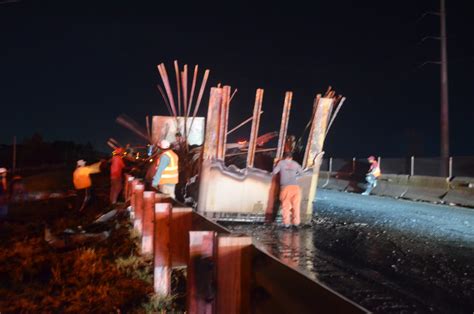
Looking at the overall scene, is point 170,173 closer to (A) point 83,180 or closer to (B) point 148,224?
(B) point 148,224

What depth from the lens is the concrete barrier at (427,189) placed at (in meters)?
19.0

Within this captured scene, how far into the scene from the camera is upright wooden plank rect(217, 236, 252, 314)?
3.57 m

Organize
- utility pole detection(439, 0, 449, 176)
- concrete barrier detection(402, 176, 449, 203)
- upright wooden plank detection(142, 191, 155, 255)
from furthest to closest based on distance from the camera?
1. utility pole detection(439, 0, 449, 176)
2. concrete barrier detection(402, 176, 449, 203)
3. upright wooden plank detection(142, 191, 155, 255)

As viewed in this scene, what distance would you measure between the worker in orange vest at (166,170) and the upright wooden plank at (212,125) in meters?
0.70

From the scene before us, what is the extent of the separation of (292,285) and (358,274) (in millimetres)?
4686

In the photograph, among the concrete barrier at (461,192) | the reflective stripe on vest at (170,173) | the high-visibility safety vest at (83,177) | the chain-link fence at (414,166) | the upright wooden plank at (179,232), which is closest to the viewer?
the upright wooden plank at (179,232)

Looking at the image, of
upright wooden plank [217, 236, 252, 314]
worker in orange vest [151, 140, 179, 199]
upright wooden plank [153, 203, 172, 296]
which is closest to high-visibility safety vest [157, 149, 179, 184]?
worker in orange vest [151, 140, 179, 199]

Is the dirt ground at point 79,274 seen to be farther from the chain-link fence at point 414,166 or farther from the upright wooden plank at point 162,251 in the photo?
the chain-link fence at point 414,166

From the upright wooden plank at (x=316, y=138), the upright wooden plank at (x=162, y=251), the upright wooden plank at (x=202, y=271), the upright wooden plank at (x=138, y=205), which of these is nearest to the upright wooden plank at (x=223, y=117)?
the upright wooden plank at (x=316, y=138)

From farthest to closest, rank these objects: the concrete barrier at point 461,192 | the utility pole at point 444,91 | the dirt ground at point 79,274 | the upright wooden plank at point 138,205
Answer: the utility pole at point 444,91 < the concrete barrier at point 461,192 < the upright wooden plank at point 138,205 < the dirt ground at point 79,274

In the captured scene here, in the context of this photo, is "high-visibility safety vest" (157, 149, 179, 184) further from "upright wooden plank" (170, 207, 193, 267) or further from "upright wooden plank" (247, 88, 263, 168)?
"upright wooden plank" (170, 207, 193, 267)

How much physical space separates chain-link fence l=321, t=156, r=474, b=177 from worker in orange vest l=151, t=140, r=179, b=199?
52.8 ft

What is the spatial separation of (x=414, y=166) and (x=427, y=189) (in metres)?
6.66

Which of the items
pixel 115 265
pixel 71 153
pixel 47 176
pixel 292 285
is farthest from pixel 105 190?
pixel 71 153
